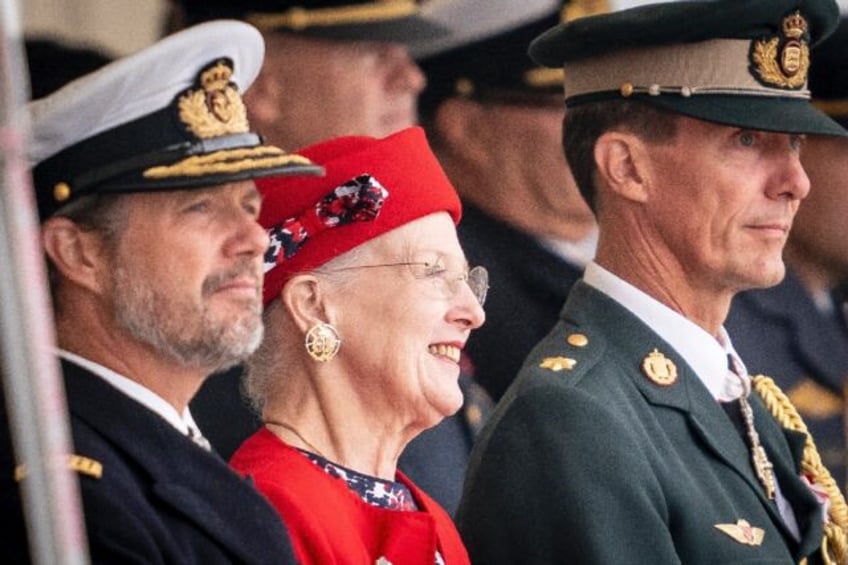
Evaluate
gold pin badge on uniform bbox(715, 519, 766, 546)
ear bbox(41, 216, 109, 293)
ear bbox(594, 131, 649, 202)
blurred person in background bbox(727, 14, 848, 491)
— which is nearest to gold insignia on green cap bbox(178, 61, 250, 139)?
ear bbox(41, 216, 109, 293)

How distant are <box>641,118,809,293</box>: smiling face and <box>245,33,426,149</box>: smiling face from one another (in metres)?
1.00

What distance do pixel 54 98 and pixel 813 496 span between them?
5.00 ft

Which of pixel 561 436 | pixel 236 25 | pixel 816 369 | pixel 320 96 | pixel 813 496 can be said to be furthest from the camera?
pixel 816 369

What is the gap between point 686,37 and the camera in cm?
398

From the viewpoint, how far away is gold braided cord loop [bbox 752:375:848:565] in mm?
3961

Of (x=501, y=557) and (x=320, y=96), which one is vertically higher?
(x=320, y=96)

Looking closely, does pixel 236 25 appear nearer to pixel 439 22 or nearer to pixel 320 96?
pixel 320 96

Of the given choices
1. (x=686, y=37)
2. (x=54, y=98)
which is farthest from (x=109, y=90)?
(x=686, y=37)

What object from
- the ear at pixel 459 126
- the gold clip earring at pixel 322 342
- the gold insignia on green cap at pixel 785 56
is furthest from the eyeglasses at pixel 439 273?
the ear at pixel 459 126

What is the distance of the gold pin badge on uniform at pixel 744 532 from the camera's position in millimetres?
3672

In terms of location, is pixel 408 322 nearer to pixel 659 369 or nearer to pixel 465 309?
pixel 465 309

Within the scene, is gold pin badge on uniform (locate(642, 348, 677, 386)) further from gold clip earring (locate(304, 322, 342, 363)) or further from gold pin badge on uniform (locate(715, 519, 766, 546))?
gold clip earring (locate(304, 322, 342, 363))

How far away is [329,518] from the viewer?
347cm

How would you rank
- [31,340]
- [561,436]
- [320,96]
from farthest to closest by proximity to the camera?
[320,96] → [561,436] → [31,340]
